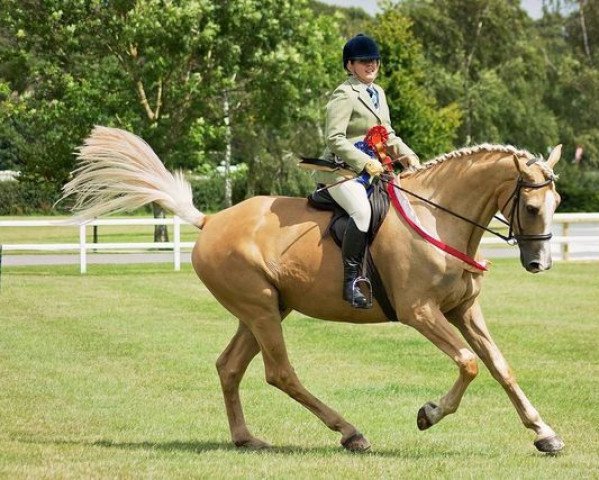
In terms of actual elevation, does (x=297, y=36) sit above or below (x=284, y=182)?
above

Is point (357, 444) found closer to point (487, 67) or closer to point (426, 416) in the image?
point (426, 416)

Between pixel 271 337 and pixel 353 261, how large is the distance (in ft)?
2.73

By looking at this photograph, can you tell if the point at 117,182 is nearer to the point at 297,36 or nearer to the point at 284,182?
the point at 297,36

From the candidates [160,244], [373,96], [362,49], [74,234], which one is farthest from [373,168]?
[74,234]

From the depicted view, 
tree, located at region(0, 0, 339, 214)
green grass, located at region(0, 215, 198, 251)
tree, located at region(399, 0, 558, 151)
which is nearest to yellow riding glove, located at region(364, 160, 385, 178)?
tree, located at region(0, 0, 339, 214)

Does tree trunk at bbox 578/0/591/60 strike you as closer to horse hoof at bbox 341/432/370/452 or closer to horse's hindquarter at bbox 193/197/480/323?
horse's hindquarter at bbox 193/197/480/323

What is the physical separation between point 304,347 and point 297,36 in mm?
28401

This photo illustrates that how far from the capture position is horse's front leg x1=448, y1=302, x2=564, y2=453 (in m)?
8.94

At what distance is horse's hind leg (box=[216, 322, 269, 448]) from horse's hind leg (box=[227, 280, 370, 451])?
208 mm

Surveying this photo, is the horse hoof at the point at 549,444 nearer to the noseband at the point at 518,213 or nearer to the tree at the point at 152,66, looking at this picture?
the noseband at the point at 518,213

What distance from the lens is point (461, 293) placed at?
923 cm

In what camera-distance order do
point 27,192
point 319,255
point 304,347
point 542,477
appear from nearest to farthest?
point 542,477 < point 319,255 < point 304,347 < point 27,192

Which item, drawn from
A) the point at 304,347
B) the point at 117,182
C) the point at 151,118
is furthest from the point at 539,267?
the point at 151,118

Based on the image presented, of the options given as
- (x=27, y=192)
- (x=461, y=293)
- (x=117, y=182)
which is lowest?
(x=27, y=192)
